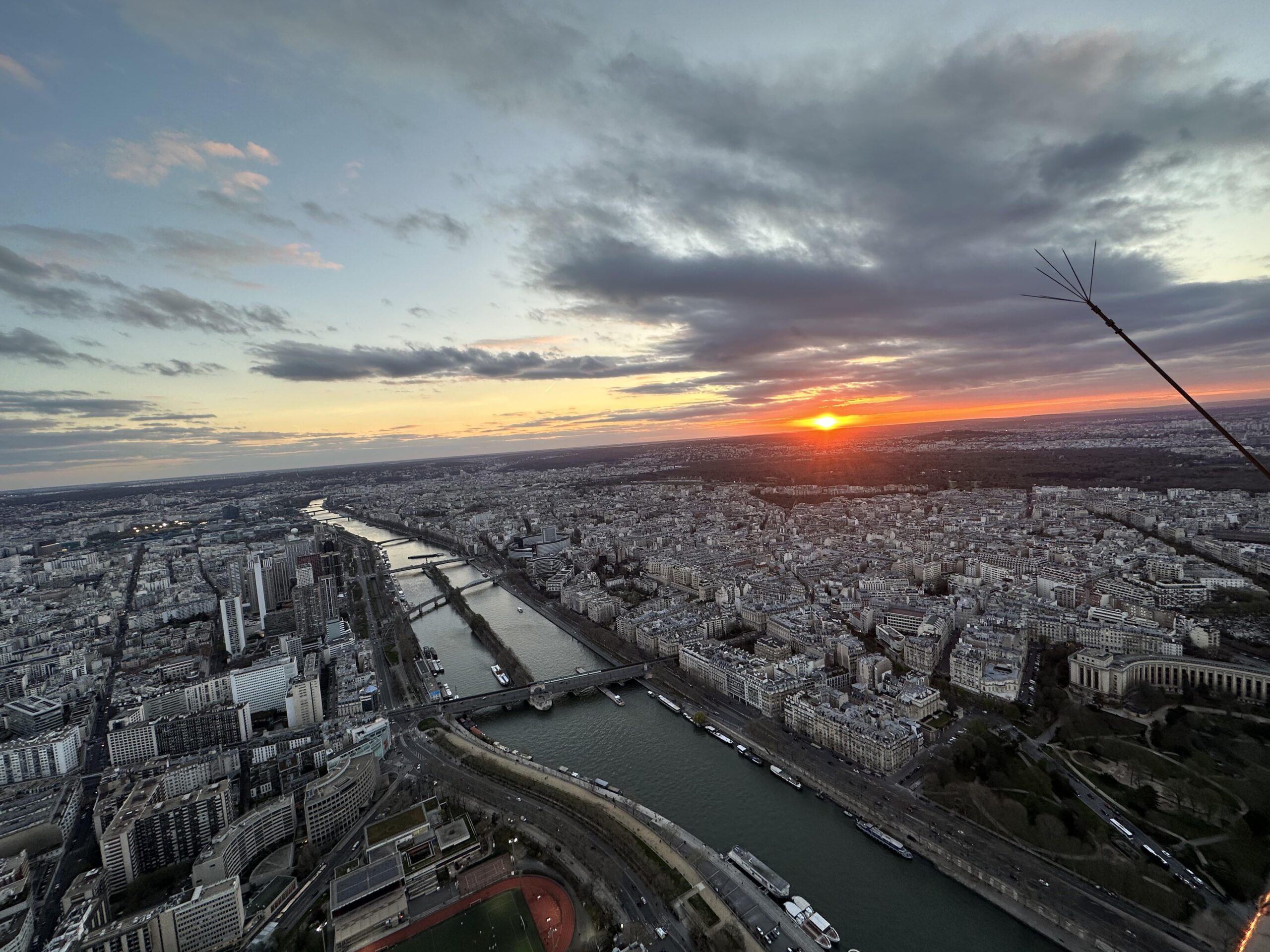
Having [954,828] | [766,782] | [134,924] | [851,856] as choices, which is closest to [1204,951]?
[954,828]

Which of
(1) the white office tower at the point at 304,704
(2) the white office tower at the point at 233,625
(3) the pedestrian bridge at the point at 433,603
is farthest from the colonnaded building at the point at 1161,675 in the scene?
(2) the white office tower at the point at 233,625

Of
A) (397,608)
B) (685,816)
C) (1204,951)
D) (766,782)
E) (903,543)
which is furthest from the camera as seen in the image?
(903,543)

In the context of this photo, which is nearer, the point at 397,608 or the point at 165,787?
the point at 165,787

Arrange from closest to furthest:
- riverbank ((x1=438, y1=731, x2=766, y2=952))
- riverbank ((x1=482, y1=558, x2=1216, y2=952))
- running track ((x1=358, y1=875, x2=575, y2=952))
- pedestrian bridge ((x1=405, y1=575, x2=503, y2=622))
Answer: riverbank ((x1=482, y1=558, x2=1216, y2=952)) → running track ((x1=358, y1=875, x2=575, y2=952)) → riverbank ((x1=438, y1=731, x2=766, y2=952)) → pedestrian bridge ((x1=405, y1=575, x2=503, y2=622))

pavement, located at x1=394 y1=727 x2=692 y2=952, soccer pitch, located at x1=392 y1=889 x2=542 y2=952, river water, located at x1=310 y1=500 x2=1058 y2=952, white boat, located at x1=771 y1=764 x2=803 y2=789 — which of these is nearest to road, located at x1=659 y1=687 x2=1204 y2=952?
white boat, located at x1=771 y1=764 x2=803 y2=789

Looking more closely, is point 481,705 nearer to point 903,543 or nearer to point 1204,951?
point 1204,951

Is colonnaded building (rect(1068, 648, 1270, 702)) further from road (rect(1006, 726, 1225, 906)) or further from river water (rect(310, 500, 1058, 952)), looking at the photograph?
river water (rect(310, 500, 1058, 952))

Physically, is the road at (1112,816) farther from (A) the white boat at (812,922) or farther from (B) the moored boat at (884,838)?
(A) the white boat at (812,922)
